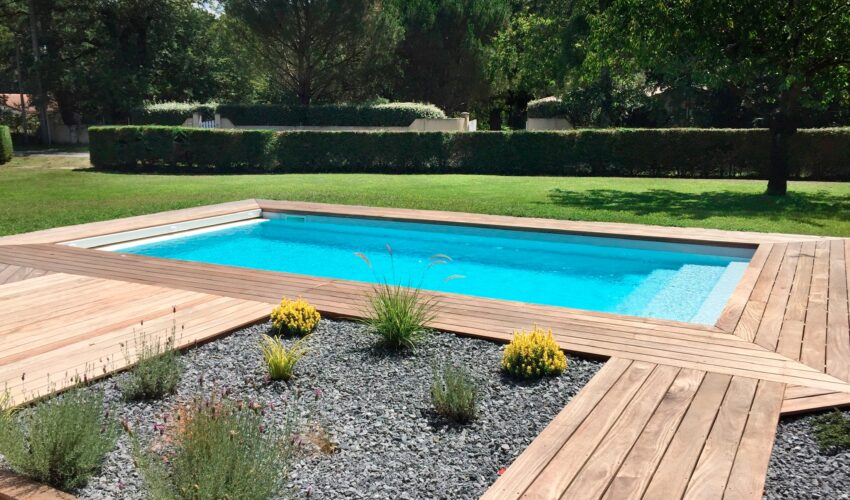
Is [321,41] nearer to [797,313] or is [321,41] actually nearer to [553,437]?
[797,313]

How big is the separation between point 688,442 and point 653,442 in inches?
6.2

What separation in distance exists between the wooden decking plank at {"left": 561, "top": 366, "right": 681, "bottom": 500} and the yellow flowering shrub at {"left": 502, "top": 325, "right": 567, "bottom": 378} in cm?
53

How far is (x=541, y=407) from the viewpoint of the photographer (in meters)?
3.53

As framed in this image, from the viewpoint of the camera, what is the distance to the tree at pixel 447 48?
28.5m

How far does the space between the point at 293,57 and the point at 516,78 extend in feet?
32.9

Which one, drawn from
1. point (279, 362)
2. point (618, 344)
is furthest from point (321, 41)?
point (279, 362)

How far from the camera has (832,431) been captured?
3.13 meters

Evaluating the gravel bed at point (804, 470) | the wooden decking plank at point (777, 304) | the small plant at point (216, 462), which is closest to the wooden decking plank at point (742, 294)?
the wooden decking plank at point (777, 304)

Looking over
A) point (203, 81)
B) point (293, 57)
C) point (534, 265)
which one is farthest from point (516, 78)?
point (534, 265)

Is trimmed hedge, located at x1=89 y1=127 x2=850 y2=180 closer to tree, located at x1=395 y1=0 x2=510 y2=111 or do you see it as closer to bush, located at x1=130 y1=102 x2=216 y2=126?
bush, located at x1=130 y1=102 x2=216 y2=126

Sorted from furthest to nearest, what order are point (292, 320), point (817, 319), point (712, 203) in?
point (712, 203) < point (817, 319) < point (292, 320)

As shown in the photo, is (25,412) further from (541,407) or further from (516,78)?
(516,78)

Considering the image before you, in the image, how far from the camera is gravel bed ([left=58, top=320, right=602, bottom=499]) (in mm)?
2816

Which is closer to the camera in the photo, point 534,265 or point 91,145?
point 534,265
